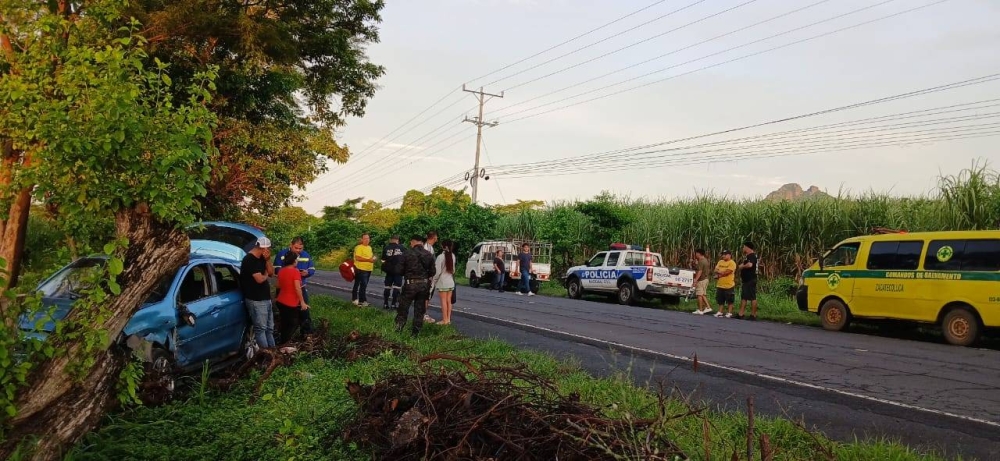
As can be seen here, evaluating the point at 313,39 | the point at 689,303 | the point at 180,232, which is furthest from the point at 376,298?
the point at 180,232

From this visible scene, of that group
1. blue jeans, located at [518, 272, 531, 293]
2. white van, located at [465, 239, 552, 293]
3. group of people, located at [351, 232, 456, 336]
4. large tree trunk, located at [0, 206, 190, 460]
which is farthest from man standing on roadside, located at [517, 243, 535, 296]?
large tree trunk, located at [0, 206, 190, 460]

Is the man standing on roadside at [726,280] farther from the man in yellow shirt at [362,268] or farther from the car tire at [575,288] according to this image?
the man in yellow shirt at [362,268]

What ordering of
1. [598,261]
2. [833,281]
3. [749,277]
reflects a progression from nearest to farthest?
1. [833,281]
2. [749,277]
3. [598,261]

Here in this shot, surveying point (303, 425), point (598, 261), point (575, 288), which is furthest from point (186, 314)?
point (575, 288)

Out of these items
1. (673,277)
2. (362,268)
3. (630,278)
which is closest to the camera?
(362,268)

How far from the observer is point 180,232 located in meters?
5.08

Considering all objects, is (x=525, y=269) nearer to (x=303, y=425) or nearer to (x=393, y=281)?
(x=393, y=281)

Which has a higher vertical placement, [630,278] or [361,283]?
[630,278]

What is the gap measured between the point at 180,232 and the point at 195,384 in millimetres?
2842

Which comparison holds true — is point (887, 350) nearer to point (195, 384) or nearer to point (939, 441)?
point (939, 441)

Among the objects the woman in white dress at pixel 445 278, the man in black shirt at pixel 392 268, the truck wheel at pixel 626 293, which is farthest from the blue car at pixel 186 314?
the truck wheel at pixel 626 293

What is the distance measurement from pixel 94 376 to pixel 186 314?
296 cm

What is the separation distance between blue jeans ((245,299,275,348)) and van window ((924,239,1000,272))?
38.5 feet

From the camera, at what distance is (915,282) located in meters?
13.0
